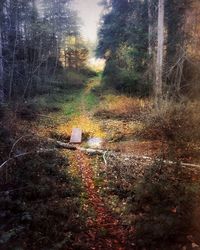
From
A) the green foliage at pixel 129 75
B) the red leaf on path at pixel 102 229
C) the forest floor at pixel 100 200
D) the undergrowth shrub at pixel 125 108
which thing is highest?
the green foliage at pixel 129 75

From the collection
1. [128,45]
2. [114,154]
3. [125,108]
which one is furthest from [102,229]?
[128,45]

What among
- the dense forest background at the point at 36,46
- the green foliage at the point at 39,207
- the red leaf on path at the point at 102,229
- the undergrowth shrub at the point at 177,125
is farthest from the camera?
the dense forest background at the point at 36,46

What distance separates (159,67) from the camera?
15727 millimetres

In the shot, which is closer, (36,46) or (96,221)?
(96,221)

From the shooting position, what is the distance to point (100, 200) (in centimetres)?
719

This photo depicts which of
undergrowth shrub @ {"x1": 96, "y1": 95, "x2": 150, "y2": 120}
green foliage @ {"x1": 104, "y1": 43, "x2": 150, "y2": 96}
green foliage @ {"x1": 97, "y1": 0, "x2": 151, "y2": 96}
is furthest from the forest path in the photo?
green foliage @ {"x1": 104, "y1": 43, "x2": 150, "y2": 96}

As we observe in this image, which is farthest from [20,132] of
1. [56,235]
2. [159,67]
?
[159,67]

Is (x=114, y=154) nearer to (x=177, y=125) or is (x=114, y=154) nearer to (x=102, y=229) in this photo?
(x=177, y=125)

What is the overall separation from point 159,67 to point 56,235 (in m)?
12.4

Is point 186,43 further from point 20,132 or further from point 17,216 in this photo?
point 17,216

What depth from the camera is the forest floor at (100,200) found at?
207 inches

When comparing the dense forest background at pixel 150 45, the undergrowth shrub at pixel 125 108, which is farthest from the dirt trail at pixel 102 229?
the undergrowth shrub at pixel 125 108

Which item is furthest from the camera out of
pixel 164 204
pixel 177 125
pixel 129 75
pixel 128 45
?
pixel 128 45

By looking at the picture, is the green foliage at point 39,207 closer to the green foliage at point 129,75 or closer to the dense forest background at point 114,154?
the dense forest background at point 114,154
